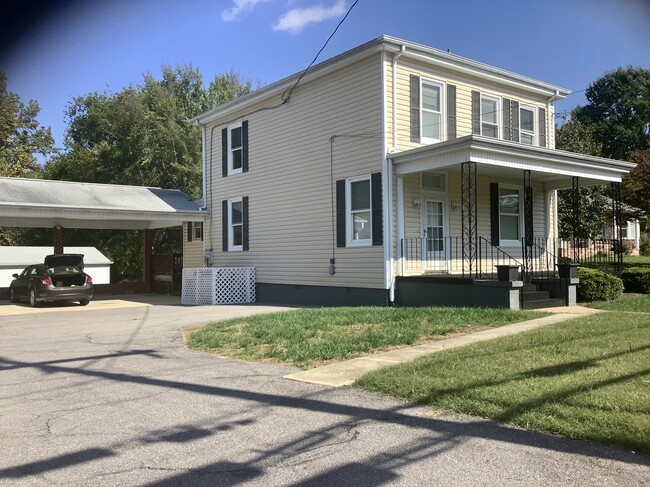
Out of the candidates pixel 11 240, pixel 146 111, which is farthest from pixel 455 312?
pixel 11 240

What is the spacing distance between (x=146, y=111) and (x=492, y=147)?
26.8m

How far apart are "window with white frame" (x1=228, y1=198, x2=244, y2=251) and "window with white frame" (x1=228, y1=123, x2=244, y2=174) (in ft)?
3.68

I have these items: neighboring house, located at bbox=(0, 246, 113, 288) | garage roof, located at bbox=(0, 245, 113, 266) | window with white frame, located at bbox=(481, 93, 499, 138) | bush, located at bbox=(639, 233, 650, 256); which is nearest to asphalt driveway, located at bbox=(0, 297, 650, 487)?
window with white frame, located at bbox=(481, 93, 499, 138)

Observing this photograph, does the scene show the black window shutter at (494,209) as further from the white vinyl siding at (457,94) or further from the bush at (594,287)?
the bush at (594,287)

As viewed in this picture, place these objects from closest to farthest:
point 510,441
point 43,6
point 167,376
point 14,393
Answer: point 510,441, point 43,6, point 14,393, point 167,376

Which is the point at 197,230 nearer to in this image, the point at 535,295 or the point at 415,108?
the point at 415,108

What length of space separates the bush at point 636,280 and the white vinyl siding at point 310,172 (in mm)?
6952

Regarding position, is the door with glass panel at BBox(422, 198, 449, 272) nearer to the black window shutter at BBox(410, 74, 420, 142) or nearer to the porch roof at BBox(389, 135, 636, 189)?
the porch roof at BBox(389, 135, 636, 189)

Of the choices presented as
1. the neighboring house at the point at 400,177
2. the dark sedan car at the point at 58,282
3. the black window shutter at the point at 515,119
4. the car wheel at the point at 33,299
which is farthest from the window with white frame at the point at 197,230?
the black window shutter at the point at 515,119

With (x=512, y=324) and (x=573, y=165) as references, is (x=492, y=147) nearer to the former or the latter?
(x=573, y=165)

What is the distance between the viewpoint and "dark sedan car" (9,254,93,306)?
1781 centimetres

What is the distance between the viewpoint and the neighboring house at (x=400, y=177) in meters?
13.6

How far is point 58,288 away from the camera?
17.9 meters

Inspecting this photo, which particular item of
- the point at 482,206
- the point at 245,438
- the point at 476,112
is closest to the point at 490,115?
the point at 476,112
